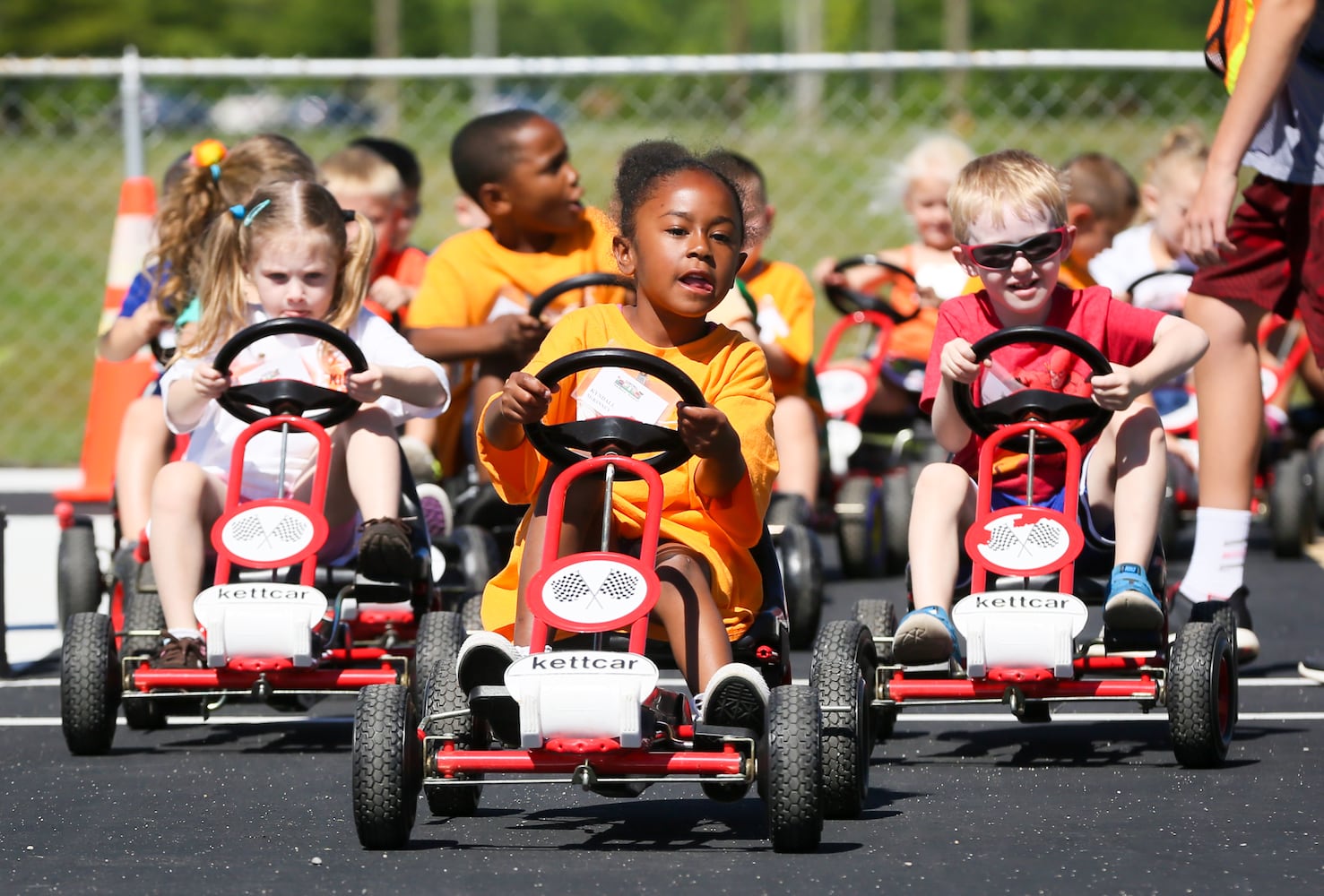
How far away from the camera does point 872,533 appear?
8.11 meters

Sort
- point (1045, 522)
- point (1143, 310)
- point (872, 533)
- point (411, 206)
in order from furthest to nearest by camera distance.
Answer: point (411, 206) < point (872, 533) < point (1143, 310) < point (1045, 522)

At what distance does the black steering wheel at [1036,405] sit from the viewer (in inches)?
189

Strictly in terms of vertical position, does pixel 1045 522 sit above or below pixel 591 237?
below

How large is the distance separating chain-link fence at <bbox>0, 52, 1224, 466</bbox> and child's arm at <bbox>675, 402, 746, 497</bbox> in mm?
6071

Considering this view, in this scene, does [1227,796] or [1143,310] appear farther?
[1143,310]

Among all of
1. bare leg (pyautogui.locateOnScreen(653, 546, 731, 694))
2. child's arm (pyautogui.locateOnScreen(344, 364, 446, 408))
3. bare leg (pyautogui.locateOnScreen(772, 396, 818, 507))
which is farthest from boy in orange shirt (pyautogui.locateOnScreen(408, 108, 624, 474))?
bare leg (pyautogui.locateOnScreen(653, 546, 731, 694))

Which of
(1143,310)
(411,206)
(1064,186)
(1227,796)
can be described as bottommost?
(1227,796)

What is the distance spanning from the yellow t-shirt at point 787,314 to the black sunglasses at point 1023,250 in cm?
235

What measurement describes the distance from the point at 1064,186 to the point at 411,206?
14.1ft

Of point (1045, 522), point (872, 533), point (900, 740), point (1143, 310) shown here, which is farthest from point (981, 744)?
point (872, 533)

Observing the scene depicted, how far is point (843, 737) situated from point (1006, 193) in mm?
1527

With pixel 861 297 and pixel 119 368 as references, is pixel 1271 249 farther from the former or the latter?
pixel 119 368

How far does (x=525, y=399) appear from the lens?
403 cm

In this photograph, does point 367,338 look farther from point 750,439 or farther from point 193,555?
point 750,439
